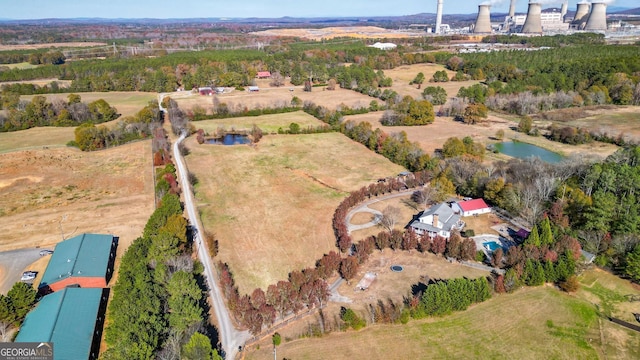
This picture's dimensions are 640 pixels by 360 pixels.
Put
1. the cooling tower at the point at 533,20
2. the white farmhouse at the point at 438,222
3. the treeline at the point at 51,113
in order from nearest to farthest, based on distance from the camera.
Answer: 1. the white farmhouse at the point at 438,222
2. the treeline at the point at 51,113
3. the cooling tower at the point at 533,20

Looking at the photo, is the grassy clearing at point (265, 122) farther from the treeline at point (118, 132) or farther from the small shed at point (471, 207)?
the small shed at point (471, 207)

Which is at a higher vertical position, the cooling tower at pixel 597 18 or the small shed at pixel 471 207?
the cooling tower at pixel 597 18

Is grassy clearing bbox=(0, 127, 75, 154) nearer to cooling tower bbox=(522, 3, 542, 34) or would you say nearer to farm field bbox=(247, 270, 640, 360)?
farm field bbox=(247, 270, 640, 360)

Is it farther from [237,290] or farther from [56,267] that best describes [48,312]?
[237,290]

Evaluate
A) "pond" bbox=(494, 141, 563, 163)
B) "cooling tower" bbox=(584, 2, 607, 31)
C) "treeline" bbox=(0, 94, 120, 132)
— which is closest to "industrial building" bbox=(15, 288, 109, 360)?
"pond" bbox=(494, 141, 563, 163)

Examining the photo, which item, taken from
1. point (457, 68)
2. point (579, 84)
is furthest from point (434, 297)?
point (457, 68)

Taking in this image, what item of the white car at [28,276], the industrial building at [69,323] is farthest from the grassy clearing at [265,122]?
the industrial building at [69,323]
